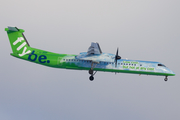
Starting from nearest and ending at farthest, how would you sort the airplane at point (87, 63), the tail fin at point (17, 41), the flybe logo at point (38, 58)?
the airplane at point (87, 63), the flybe logo at point (38, 58), the tail fin at point (17, 41)

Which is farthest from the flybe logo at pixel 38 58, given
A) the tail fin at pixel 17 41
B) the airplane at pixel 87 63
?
the tail fin at pixel 17 41

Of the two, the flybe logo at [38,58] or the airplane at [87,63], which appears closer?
the airplane at [87,63]

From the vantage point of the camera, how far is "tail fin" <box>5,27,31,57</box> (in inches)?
1556

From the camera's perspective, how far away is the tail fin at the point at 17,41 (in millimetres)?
39531

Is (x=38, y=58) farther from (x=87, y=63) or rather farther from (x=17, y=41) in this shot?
(x=87, y=63)

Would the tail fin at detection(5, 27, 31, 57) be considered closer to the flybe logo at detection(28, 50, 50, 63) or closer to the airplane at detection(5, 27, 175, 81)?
the airplane at detection(5, 27, 175, 81)

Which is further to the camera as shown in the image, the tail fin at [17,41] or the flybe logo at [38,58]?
the tail fin at [17,41]

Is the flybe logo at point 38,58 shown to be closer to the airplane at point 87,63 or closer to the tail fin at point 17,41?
the airplane at point 87,63

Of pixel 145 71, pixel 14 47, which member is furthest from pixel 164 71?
pixel 14 47

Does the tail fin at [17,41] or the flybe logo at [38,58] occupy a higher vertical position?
the tail fin at [17,41]

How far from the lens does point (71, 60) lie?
1526 inches

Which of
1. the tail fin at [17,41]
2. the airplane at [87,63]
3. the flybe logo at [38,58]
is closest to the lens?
the airplane at [87,63]

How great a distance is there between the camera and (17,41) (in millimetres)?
39812

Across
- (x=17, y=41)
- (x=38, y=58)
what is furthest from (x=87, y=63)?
(x=17, y=41)
